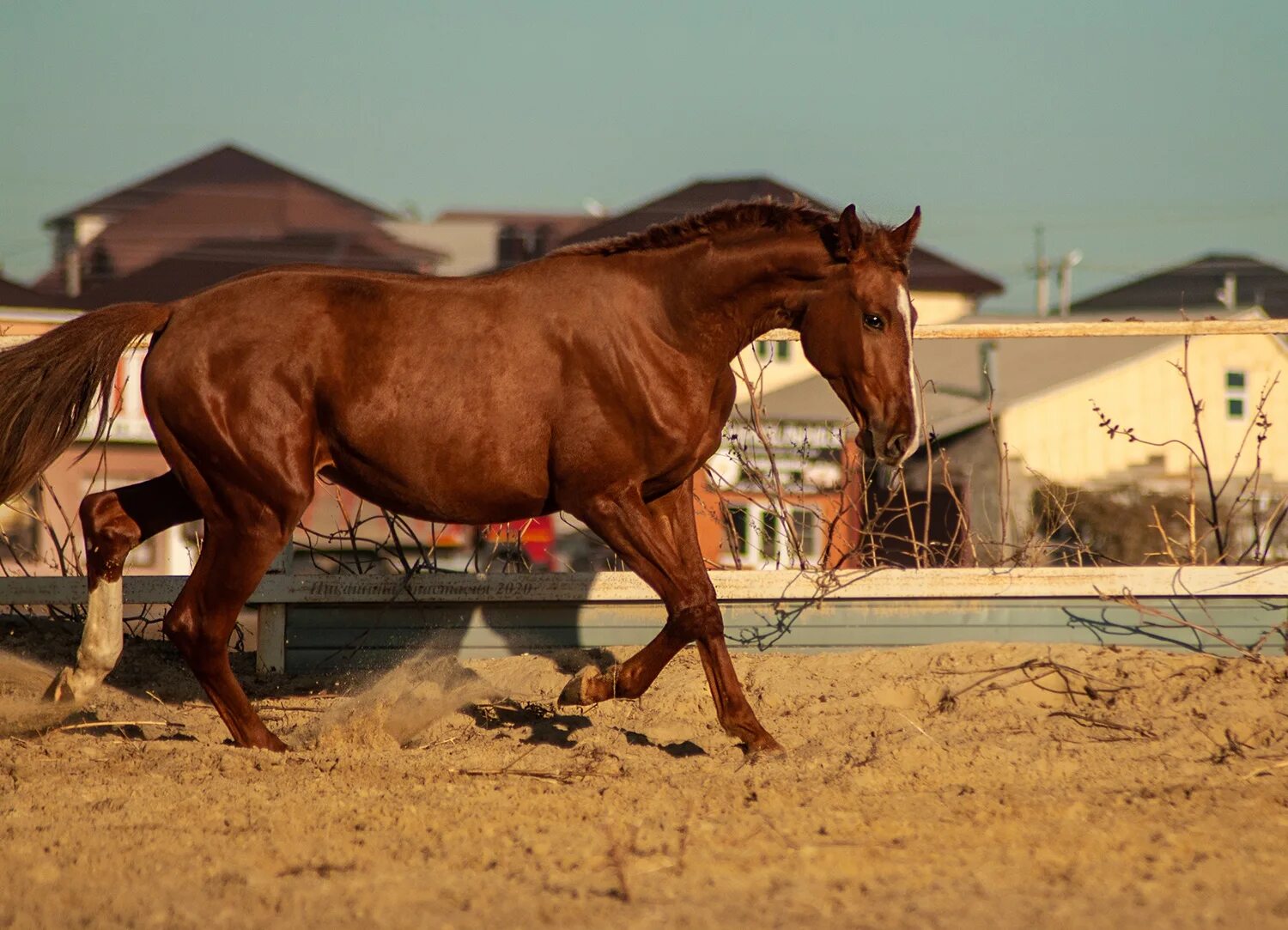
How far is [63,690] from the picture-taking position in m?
5.02

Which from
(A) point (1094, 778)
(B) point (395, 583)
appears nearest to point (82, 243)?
(B) point (395, 583)

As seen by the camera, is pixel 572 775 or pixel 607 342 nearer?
pixel 572 775

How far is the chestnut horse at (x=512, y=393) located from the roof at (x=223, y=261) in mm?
29961

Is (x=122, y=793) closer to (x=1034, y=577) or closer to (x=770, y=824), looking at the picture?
(x=770, y=824)

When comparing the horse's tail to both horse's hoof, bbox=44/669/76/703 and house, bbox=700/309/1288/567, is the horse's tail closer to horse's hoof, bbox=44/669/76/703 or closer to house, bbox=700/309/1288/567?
horse's hoof, bbox=44/669/76/703

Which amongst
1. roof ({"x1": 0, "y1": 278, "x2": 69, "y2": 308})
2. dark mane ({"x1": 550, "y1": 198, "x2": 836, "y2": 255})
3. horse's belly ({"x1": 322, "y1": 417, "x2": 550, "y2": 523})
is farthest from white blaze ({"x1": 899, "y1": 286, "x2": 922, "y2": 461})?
roof ({"x1": 0, "y1": 278, "x2": 69, "y2": 308})

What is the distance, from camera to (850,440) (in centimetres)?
665

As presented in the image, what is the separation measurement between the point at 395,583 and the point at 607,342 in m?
1.78

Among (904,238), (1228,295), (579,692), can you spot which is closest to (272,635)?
(579,692)

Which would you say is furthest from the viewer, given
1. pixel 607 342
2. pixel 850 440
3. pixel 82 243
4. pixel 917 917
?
pixel 82 243

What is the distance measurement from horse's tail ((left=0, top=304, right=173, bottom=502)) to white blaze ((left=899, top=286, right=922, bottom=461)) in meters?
2.70

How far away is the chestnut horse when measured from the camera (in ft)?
16.0

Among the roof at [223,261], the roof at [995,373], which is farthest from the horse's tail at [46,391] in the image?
the roof at [223,261]

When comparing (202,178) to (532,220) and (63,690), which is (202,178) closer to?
(532,220)
